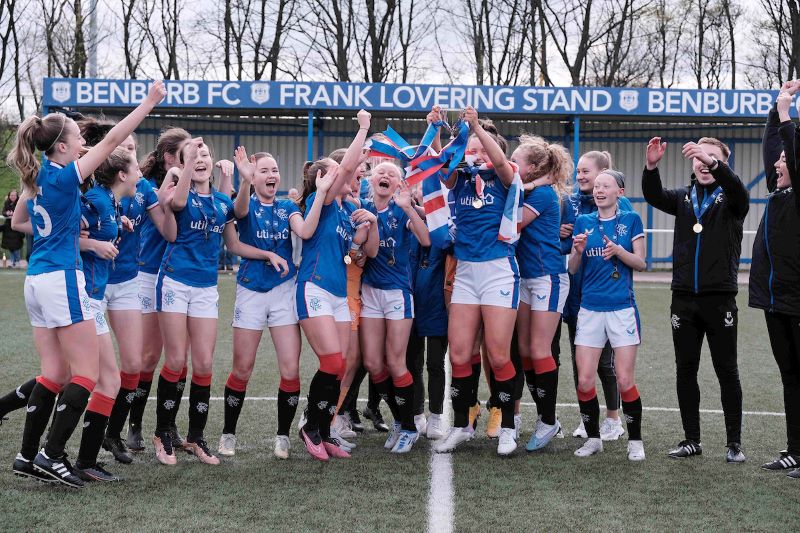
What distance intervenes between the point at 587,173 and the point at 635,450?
194 cm

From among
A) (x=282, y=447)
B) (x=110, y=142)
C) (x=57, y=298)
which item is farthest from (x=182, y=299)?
(x=110, y=142)

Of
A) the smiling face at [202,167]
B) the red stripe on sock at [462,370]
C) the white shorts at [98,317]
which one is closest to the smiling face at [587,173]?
the red stripe on sock at [462,370]

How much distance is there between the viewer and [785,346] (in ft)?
18.1

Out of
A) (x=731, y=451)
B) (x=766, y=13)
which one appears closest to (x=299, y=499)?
(x=731, y=451)

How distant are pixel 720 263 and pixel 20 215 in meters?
4.08

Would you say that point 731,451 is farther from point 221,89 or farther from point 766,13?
point 766,13

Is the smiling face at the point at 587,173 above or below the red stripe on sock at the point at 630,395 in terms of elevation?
above

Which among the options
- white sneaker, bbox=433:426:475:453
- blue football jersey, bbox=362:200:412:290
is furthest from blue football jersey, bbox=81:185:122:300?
white sneaker, bbox=433:426:475:453

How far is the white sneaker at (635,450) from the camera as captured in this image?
18.6 feet

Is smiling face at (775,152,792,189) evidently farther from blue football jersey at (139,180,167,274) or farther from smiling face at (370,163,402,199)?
blue football jersey at (139,180,167,274)

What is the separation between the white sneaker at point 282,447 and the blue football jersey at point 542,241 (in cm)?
185

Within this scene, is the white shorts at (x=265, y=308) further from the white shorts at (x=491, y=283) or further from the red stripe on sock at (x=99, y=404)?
the white shorts at (x=491, y=283)

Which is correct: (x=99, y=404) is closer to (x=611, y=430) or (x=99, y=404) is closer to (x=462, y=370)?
(x=462, y=370)

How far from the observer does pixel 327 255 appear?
18.5 feet
